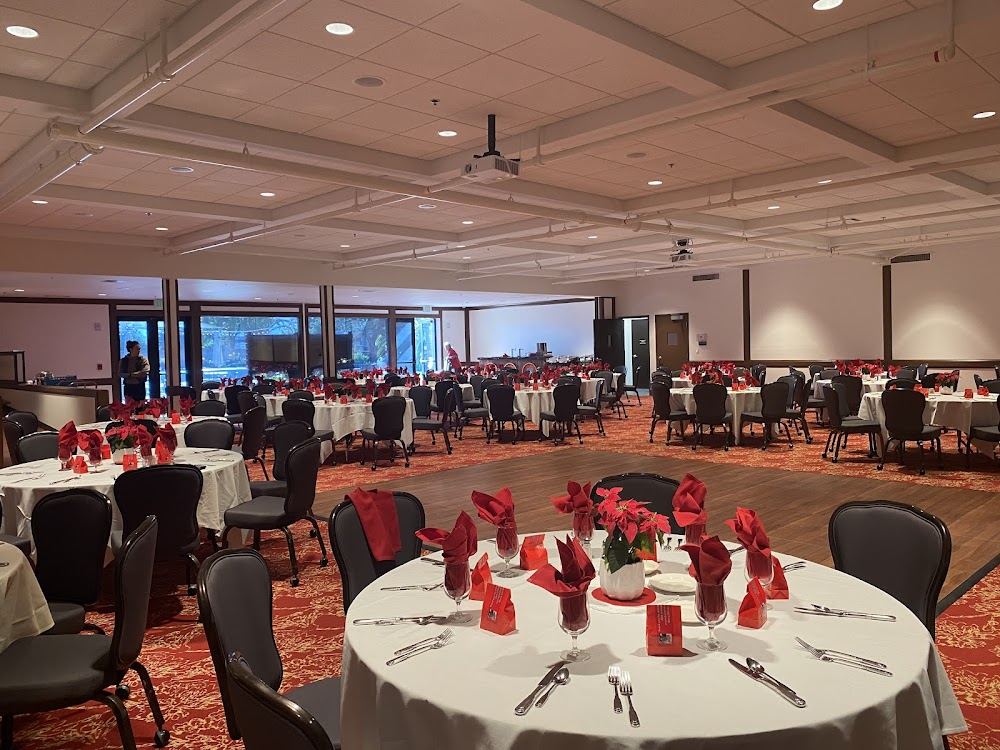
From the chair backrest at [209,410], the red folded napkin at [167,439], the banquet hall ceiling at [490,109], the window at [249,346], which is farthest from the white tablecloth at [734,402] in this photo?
the window at [249,346]

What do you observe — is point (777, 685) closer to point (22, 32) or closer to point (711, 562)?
point (711, 562)

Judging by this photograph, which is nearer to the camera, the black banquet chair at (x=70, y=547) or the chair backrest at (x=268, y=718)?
the chair backrest at (x=268, y=718)

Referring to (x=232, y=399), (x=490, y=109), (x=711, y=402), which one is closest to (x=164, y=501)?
(x=490, y=109)

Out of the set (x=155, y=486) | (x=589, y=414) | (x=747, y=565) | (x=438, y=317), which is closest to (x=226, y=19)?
(x=155, y=486)

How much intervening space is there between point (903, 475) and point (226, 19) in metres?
8.15

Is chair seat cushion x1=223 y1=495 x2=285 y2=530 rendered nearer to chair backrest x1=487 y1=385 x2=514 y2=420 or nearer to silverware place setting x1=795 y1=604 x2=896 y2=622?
silverware place setting x1=795 y1=604 x2=896 y2=622

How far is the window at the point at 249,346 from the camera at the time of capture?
22.5 metres

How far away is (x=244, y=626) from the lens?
230cm

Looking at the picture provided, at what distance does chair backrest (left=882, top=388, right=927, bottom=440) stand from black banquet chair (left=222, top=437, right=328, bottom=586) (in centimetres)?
666

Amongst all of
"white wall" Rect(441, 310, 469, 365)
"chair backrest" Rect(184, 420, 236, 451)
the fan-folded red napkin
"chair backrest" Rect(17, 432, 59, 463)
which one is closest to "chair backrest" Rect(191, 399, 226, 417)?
"chair backrest" Rect(184, 420, 236, 451)

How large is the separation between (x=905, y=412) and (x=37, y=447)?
28.7 feet

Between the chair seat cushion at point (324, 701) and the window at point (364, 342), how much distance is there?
890 inches

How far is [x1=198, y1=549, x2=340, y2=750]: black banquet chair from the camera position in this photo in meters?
2.12

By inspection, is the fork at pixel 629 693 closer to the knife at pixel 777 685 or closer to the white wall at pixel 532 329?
Result: the knife at pixel 777 685
